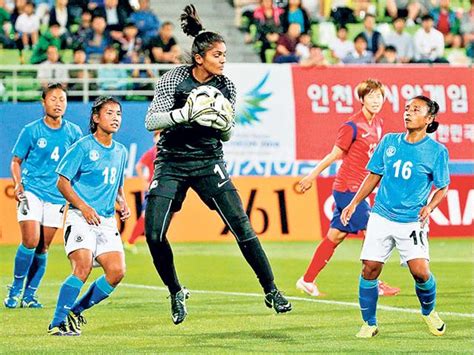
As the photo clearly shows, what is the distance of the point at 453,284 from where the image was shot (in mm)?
15062

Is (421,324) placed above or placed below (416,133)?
below

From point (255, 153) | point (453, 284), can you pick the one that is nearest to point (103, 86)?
point (255, 153)

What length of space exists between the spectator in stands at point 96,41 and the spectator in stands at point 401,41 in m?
5.90

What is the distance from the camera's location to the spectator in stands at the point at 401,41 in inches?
1053

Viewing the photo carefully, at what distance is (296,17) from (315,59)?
283 cm

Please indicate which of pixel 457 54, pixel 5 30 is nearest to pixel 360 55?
pixel 457 54

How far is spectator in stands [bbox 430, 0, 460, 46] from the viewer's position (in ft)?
92.8

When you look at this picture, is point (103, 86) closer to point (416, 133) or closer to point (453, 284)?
point (453, 284)

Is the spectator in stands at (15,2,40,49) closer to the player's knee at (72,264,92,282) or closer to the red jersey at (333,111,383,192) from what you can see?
the red jersey at (333,111,383,192)

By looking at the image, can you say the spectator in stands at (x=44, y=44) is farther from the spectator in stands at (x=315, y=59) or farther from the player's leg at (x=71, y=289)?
the player's leg at (x=71, y=289)

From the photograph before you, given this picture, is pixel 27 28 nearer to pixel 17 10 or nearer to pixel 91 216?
Answer: pixel 17 10

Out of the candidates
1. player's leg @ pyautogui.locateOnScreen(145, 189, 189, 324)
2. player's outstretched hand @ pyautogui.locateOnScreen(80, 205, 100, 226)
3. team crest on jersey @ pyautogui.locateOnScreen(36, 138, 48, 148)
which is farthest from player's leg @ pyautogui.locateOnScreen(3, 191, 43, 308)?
player's leg @ pyautogui.locateOnScreen(145, 189, 189, 324)

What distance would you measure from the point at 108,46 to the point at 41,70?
1.61 metres

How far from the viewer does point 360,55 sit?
84.3 feet
